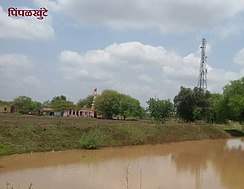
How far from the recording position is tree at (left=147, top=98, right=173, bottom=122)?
145 ft

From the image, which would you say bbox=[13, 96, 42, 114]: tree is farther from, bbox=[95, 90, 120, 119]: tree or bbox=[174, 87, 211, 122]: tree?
bbox=[174, 87, 211, 122]: tree

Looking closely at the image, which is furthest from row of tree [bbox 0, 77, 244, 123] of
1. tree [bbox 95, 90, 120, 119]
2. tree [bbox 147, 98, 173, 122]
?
tree [bbox 95, 90, 120, 119]

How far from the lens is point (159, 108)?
44281 mm

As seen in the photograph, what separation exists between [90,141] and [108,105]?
36.4 meters

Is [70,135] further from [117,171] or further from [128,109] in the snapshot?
[128,109]

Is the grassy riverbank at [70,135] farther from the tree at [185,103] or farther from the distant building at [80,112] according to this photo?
the distant building at [80,112]

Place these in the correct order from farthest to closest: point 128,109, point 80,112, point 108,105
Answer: point 80,112 → point 108,105 → point 128,109

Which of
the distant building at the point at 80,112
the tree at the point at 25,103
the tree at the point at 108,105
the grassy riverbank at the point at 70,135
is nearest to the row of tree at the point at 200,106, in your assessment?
the tree at the point at 108,105

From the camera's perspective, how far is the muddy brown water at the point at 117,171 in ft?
45.6

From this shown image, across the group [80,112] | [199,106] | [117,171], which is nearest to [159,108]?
[199,106]

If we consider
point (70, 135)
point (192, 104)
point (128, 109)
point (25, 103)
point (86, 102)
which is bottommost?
point (70, 135)

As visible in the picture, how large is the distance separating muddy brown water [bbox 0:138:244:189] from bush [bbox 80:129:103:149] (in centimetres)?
103

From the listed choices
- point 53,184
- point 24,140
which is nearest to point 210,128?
point 24,140

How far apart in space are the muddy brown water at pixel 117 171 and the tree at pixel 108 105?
36197 millimetres
